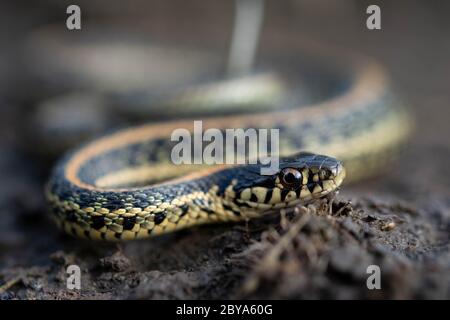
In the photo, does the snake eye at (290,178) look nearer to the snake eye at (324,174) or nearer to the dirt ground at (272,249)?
the snake eye at (324,174)

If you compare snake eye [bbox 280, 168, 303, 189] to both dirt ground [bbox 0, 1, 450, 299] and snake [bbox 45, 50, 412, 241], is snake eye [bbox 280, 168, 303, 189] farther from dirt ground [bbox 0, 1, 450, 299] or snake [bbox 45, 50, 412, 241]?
dirt ground [bbox 0, 1, 450, 299]

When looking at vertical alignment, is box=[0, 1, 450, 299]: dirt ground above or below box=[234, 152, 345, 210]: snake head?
below

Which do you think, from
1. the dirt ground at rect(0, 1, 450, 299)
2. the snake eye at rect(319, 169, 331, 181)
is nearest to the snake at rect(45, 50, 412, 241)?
the snake eye at rect(319, 169, 331, 181)

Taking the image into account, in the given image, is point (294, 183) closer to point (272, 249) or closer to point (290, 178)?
point (290, 178)

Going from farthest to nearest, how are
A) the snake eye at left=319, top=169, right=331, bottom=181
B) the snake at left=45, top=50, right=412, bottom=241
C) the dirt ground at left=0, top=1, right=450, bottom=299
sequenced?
the snake at left=45, top=50, right=412, bottom=241, the snake eye at left=319, top=169, right=331, bottom=181, the dirt ground at left=0, top=1, right=450, bottom=299

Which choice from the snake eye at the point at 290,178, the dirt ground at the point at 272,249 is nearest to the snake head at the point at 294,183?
the snake eye at the point at 290,178

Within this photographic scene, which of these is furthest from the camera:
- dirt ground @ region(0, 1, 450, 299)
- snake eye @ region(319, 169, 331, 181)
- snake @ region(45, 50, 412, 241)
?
snake @ region(45, 50, 412, 241)

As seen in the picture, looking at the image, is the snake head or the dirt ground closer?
the dirt ground
